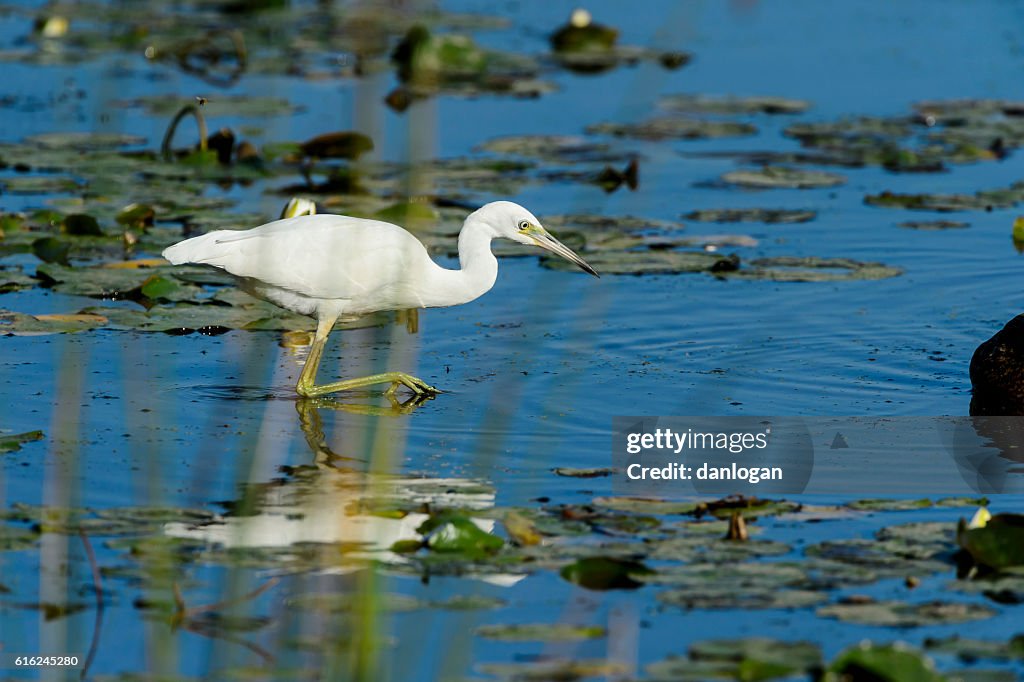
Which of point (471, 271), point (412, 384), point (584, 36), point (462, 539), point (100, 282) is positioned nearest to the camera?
point (462, 539)

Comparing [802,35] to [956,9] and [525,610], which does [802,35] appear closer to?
[956,9]

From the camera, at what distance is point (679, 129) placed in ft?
44.9

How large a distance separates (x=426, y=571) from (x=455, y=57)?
1159cm

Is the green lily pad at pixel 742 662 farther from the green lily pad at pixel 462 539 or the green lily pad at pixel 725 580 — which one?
the green lily pad at pixel 462 539

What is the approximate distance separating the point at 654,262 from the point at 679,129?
429cm

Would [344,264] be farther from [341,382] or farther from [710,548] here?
[710,548]

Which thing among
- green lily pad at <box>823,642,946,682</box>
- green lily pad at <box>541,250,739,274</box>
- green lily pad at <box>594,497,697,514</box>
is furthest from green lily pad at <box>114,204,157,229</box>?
green lily pad at <box>823,642,946,682</box>

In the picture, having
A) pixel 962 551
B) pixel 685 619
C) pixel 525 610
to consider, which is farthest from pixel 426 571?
pixel 962 551

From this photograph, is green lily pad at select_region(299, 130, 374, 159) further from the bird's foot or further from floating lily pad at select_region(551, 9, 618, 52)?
floating lily pad at select_region(551, 9, 618, 52)

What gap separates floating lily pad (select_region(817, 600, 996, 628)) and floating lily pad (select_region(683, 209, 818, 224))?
20.1 ft

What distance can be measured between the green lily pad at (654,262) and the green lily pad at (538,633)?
479 centimetres

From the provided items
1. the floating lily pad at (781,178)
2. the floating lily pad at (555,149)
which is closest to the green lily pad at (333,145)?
the floating lily pad at (555,149)

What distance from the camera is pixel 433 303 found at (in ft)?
25.4

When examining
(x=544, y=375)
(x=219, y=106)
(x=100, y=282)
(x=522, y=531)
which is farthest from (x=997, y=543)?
(x=219, y=106)
